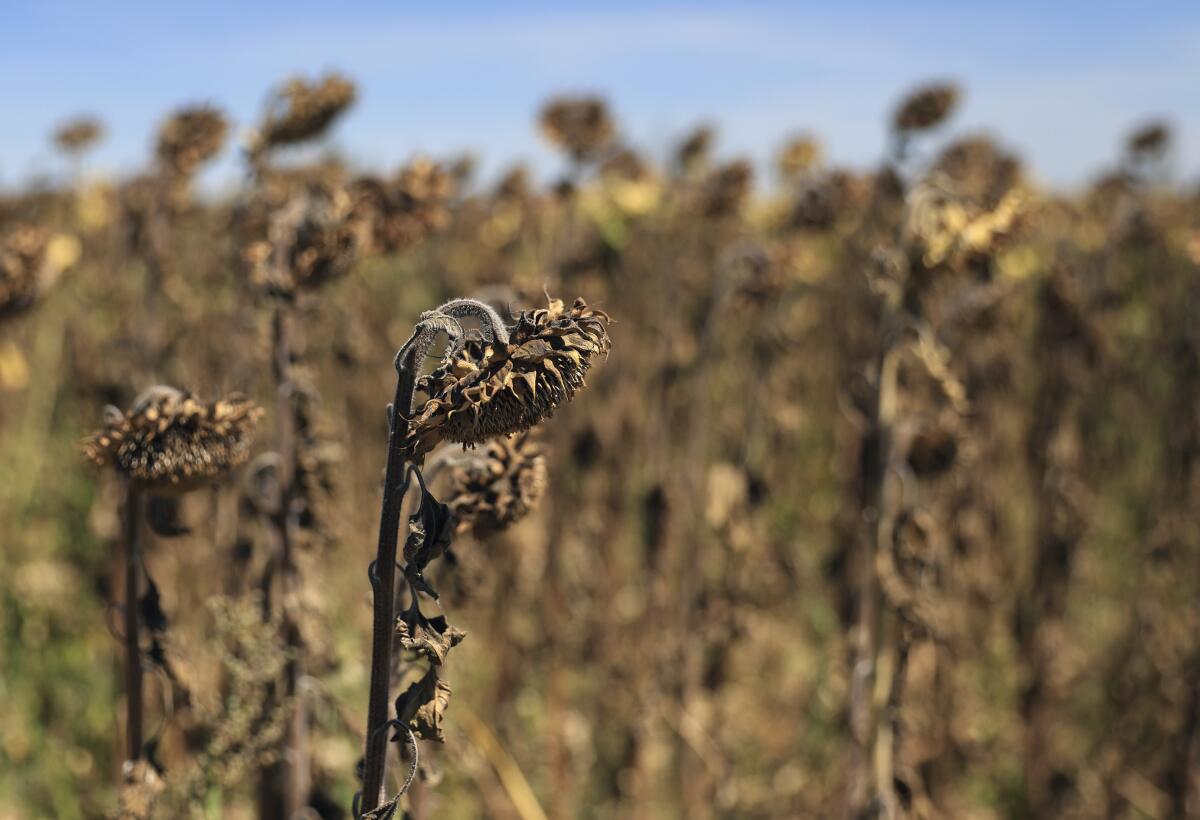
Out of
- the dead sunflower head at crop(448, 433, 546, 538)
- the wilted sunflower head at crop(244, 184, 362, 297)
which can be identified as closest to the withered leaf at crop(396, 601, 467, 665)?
the dead sunflower head at crop(448, 433, 546, 538)

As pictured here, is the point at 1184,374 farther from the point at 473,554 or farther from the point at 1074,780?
the point at 473,554

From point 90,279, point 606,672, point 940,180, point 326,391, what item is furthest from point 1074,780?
point 90,279

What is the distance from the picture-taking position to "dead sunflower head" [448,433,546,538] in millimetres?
1823

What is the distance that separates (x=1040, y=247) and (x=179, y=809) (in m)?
9.06

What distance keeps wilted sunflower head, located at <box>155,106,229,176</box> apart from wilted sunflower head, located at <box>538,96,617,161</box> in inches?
56.1

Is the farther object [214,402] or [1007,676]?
[1007,676]

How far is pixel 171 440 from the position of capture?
68.6 inches

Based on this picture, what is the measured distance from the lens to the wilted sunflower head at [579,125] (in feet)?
14.6

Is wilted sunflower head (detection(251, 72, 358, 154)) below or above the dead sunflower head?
above

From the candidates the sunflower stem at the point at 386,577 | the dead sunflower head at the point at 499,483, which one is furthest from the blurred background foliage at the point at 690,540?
the sunflower stem at the point at 386,577

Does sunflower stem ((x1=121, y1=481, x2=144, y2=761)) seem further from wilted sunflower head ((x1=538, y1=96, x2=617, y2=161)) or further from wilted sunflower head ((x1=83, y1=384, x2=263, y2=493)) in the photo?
wilted sunflower head ((x1=538, y1=96, x2=617, y2=161))

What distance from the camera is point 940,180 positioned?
2.54m

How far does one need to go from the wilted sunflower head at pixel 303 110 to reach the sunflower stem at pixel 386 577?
1721 millimetres

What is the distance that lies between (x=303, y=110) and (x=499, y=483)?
1528 mm
